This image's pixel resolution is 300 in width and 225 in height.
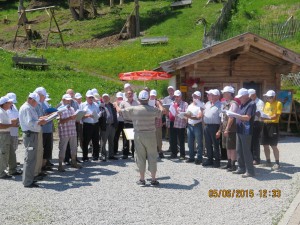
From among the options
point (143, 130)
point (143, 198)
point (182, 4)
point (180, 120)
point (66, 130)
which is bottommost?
point (143, 198)

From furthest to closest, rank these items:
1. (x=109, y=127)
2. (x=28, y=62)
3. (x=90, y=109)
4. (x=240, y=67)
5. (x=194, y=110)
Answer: (x=28, y=62) → (x=240, y=67) → (x=109, y=127) → (x=90, y=109) → (x=194, y=110)

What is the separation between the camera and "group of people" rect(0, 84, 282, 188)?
906 cm

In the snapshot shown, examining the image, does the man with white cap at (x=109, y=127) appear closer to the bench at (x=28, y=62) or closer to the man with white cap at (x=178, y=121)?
the man with white cap at (x=178, y=121)

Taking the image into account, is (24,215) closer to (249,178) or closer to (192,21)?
(249,178)

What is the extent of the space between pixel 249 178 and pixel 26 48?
23.9m

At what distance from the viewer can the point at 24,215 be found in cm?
735

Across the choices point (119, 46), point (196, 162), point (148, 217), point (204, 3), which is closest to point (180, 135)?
point (196, 162)

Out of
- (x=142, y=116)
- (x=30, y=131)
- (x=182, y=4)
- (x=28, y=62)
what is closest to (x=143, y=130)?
(x=142, y=116)

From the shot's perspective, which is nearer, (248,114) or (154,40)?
(248,114)

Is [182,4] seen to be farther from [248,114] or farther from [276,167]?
[248,114]

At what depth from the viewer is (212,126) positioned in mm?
11000

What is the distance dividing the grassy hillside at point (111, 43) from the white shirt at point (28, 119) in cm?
1037

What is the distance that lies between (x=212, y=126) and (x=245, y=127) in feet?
4.68

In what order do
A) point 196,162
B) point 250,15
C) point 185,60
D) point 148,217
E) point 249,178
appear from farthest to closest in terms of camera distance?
1. point 250,15
2. point 185,60
3. point 196,162
4. point 249,178
5. point 148,217
